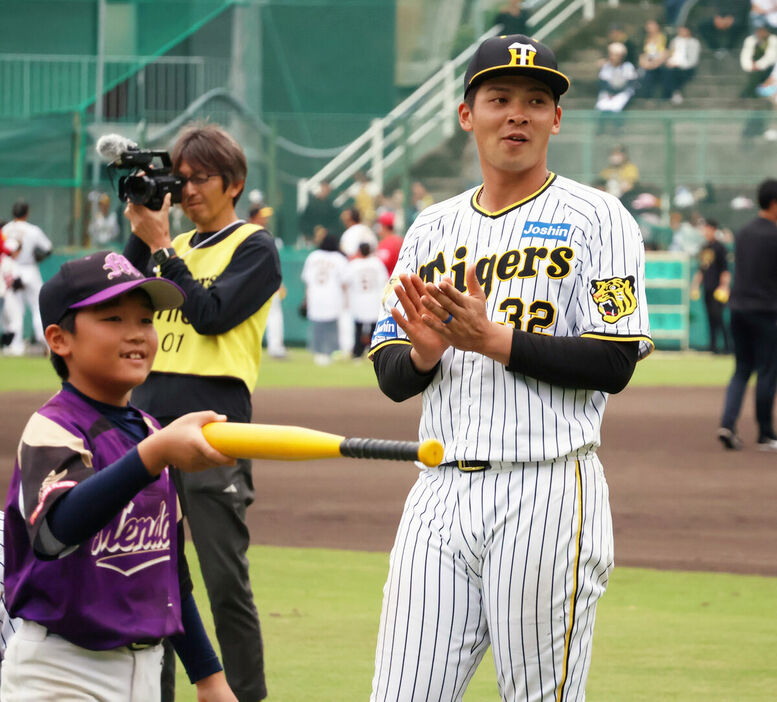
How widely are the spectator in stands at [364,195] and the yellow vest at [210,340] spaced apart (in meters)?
22.7

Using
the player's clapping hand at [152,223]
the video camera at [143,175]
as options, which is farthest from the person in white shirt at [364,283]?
the player's clapping hand at [152,223]

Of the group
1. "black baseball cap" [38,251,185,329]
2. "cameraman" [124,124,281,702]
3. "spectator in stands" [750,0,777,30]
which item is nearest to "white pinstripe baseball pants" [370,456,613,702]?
"black baseball cap" [38,251,185,329]

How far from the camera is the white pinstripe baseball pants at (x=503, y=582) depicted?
3.42 m

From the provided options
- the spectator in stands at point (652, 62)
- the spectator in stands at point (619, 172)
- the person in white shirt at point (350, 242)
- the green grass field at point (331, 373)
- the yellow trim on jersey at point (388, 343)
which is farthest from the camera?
the spectator in stands at point (652, 62)

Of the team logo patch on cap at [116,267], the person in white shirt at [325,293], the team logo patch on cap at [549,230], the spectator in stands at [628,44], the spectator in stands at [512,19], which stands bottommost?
the person in white shirt at [325,293]

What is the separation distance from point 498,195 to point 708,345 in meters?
23.9

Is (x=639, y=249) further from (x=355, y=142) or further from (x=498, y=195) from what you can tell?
(x=355, y=142)

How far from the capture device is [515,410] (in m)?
3.47

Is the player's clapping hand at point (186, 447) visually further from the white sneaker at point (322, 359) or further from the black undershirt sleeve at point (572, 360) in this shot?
the white sneaker at point (322, 359)

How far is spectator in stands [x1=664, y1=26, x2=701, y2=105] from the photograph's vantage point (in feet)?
103

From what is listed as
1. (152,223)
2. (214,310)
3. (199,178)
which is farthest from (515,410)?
(199,178)

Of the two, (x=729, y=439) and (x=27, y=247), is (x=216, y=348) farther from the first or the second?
(x=27, y=247)

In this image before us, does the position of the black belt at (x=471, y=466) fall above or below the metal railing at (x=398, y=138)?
below

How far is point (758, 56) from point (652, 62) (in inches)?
90.8
